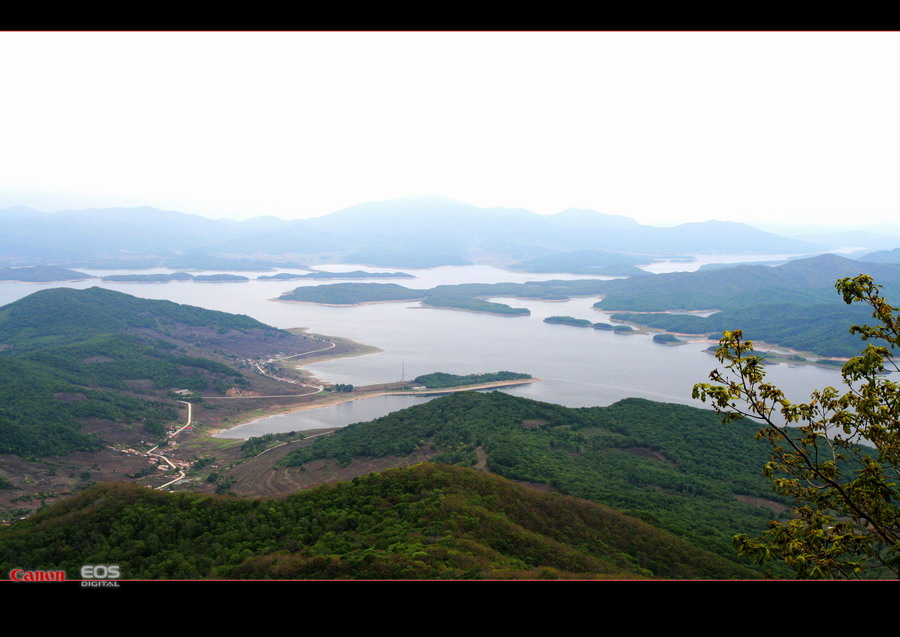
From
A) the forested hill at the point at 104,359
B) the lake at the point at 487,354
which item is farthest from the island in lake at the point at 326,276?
the forested hill at the point at 104,359

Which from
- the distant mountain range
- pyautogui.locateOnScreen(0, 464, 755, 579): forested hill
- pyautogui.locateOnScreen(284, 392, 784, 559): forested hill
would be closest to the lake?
pyautogui.locateOnScreen(284, 392, 784, 559): forested hill

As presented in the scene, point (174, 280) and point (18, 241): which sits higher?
point (18, 241)

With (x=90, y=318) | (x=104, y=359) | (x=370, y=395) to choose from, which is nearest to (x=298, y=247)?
(x=90, y=318)

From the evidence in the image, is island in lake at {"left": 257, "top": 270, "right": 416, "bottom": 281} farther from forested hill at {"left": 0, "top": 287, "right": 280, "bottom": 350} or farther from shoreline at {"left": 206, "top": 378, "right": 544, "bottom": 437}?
shoreline at {"left": 206, "top": 378, "right": 544, "bottom": 437}

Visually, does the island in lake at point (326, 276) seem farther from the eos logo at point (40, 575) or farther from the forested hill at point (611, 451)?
the eos logo at point (40, 575)
